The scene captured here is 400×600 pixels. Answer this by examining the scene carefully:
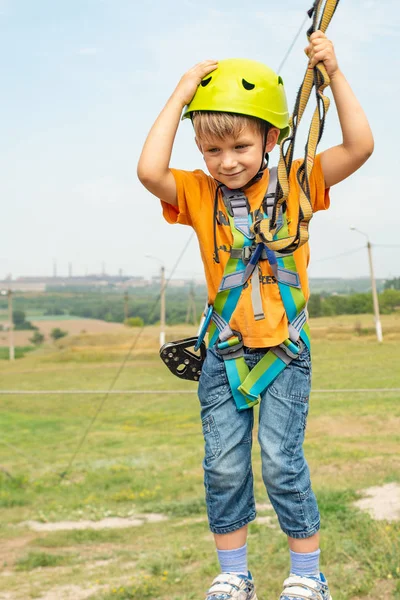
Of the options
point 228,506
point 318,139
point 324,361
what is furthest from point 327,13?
point 324,361

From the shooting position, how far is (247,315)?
298cm

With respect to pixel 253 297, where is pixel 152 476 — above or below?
below

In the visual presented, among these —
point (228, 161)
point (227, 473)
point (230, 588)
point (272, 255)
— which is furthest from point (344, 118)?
point (230, 588)

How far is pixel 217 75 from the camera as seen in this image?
9.76ft

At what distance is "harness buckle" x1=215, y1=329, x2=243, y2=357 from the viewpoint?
2988 mm

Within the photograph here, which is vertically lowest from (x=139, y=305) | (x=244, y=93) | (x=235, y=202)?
(x=235, y=202)

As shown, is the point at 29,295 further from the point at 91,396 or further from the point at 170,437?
the point at 170,437

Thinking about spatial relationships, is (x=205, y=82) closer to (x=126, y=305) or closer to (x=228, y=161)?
(x=228, y=161)

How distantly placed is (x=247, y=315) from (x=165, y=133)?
2.50ft

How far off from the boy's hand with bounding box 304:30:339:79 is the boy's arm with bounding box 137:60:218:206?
1.23 ft

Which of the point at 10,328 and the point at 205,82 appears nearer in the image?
the point at 205,82

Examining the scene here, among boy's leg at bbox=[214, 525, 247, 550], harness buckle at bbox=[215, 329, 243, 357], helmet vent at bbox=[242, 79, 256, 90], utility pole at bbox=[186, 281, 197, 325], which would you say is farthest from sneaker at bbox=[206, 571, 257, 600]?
utility pole at bbox=[186, 281, 197, 325]

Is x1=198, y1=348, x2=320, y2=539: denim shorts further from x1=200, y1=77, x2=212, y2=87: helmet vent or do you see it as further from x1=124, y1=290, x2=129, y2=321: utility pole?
x1=124, y1=290, x2=129, y2=321: utility pole

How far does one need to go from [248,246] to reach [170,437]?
19.6m
